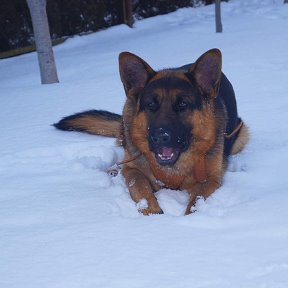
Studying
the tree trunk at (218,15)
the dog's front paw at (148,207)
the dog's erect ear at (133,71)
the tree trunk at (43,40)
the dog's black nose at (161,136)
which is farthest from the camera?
the tree trunk at (218,15)

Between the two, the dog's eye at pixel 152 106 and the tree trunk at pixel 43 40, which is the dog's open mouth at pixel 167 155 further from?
the tree trunk at pixel 43 40

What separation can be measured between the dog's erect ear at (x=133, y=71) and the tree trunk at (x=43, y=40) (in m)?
3.74

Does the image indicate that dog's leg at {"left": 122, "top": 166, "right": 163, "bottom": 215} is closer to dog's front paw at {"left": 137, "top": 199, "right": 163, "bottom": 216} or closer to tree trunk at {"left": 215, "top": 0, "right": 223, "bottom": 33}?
dog's front paw at {"left": 137, "top": 199, "right": 163, "bottom": 216}

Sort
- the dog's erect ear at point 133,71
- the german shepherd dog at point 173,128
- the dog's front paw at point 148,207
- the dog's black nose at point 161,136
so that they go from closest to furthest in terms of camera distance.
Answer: the dog's front paw at point 148,207
the dog's black nose at point 161,136
the german shepherd dog at point 173,128
the dog's erect ear at point 133,71

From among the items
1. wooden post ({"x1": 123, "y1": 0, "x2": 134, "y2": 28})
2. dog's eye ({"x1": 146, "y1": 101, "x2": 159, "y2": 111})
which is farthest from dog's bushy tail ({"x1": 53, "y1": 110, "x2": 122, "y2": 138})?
wooden post ({"x1": 123, "y1": 0, "x2": 134, "y2": 28})

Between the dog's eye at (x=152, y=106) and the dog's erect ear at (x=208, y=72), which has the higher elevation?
the dog's erect ear at (x=208, y=72)

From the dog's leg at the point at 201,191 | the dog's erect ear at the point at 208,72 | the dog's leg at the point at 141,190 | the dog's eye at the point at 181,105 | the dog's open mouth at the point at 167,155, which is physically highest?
the dog's erect ear at the point at 208,72

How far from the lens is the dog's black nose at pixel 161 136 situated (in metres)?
2.95

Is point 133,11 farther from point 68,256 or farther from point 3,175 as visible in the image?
point 68,256

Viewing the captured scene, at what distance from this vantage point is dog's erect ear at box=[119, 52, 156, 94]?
10.5ft

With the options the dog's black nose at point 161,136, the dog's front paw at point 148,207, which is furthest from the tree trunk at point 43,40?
the dog's front paw at point 148,207

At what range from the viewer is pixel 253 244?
2.28 meters

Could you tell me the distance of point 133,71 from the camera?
3.25 metres

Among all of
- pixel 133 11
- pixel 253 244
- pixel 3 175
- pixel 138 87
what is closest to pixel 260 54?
pixel 138 87
